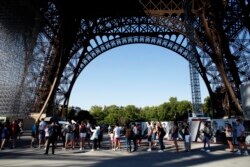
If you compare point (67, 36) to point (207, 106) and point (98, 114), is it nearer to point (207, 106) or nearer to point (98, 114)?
point (207, 106)

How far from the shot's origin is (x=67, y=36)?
3259 cm

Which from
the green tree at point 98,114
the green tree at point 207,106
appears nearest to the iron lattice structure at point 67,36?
the green tree at point 207,106

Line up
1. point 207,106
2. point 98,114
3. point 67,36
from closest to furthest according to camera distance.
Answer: point 67,36, point 207,106, point 98,114

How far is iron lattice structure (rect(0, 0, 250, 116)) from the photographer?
1208 inches

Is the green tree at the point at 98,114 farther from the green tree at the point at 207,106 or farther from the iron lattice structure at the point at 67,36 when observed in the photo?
the iron lattice structure at the point at 67,36

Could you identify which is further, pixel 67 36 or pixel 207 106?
pixel 207 106

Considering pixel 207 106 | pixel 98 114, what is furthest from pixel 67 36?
pixel 98 114

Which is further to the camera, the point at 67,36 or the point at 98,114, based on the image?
the point at 98,114

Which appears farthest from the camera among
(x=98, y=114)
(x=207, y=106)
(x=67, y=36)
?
(x=98, y=114)

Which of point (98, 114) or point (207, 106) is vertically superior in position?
point (98, 114)

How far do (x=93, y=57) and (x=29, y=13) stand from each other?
12009mm

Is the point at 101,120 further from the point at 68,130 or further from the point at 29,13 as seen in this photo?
the point at 68,130

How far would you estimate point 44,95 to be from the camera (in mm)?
33719

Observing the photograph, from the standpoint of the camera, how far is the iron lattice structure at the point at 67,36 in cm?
3069
